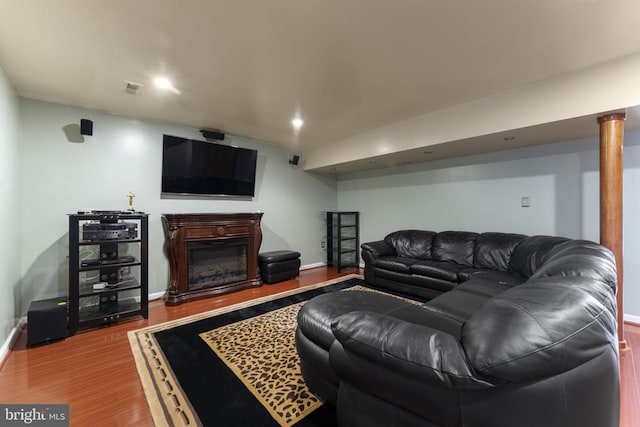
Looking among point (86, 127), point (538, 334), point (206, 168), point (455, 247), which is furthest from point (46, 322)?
point (455, 247)

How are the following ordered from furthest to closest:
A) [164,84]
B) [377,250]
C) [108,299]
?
1. [377,250]
2. [108,299]
3. [164,84]

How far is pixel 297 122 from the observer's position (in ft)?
12.2

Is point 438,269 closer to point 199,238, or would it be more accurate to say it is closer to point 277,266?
point 277,266

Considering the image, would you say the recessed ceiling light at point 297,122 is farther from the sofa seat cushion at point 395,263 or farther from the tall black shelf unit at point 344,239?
the sofa seat cushion at point 395,263

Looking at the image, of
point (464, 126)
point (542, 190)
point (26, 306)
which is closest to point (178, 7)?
point (464, 126)

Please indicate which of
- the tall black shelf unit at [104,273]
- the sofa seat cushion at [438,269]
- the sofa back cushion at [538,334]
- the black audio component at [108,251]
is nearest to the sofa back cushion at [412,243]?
the sofa seat cushion at [438,269]

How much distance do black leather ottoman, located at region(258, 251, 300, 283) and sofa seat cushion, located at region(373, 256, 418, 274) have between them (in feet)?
4.76

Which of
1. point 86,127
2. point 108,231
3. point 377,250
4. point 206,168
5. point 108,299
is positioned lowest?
point 108,299

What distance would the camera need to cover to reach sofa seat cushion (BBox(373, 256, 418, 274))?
3.69 m

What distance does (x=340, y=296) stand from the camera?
6.85ft

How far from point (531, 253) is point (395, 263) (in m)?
1.57

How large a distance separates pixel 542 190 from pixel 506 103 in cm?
144

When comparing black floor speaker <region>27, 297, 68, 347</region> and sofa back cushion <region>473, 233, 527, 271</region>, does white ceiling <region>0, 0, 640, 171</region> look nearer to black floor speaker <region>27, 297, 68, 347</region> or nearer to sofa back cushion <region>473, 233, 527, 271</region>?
sofa back cushion <region>473, 233, 527, 271</region>

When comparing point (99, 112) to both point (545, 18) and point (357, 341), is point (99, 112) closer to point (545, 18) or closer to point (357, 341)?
point (357, 341)
